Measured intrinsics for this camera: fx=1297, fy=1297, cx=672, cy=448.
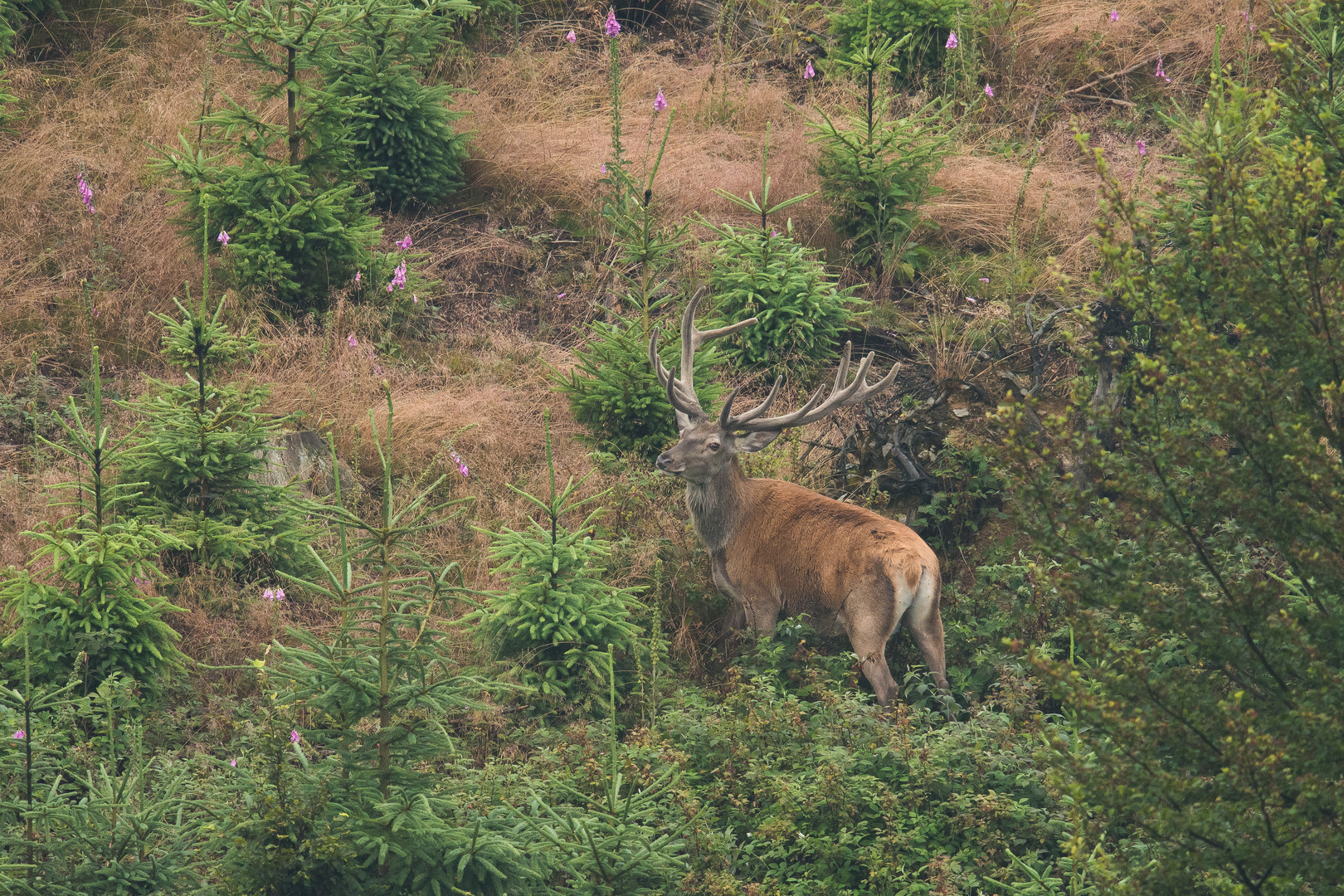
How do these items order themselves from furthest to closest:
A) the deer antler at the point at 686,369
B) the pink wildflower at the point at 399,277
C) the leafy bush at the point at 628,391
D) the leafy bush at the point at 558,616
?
the pink wildflower at the point at 399,277 → the leafy bush at the point at 628,391 → the deer antler at the point at 686,369 → the leafy bush at the point at 558,616

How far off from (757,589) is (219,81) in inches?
334

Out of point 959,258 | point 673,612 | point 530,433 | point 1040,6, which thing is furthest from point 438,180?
point 1040,6

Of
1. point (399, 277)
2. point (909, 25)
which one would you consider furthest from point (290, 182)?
point (909, 25)

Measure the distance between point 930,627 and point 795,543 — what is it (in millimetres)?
991

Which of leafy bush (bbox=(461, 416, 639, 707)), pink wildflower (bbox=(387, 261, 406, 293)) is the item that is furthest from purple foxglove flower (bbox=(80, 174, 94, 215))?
leafy bush (bbox=(461, 416, 639, 707))

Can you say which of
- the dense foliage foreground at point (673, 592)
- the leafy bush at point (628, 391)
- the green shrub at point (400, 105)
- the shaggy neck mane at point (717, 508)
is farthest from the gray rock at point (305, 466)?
the green shrub at point (400, 105)

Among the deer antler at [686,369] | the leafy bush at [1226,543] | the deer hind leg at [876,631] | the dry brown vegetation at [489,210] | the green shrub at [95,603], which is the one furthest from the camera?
the dry brown vegetation at [489,210]

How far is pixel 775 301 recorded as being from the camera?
10125mm

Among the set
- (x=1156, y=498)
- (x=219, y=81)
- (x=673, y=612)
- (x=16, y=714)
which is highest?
(x=1156, y=498)

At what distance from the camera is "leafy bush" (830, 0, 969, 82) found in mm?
13367

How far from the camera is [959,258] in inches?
463

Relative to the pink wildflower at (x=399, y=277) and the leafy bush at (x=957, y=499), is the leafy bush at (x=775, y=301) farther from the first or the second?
the pink wildflower at (x=399, y=277)

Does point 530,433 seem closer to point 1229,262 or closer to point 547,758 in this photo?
point 547,758

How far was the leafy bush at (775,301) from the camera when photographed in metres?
10.1
